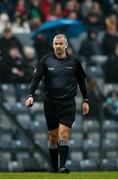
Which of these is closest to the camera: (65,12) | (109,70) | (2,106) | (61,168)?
(61,168)

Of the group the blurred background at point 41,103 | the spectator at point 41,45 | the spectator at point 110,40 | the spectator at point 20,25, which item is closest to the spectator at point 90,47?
the blurred background at point 41,103

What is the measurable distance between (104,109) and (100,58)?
5.75 feet

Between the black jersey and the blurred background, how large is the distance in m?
4.59

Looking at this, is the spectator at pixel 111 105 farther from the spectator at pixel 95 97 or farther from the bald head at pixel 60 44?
the bald head at pixel 60 44

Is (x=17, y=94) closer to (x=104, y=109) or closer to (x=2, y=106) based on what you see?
(x=2, y=106)

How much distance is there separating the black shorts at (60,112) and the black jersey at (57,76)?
0.35 ft

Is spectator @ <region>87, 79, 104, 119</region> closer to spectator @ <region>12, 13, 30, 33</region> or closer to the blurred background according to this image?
the blurred background

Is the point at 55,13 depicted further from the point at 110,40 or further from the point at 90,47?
the point at 90,47

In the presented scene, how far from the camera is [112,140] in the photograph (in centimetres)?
2119

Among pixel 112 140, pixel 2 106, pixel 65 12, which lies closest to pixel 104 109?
pixel 112 140

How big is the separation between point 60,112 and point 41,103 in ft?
17.8

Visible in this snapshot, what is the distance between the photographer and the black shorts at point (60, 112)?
50.6 feet

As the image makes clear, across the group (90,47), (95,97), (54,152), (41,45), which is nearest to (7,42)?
(41,45)

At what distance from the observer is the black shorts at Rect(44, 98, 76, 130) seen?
15.4 m
